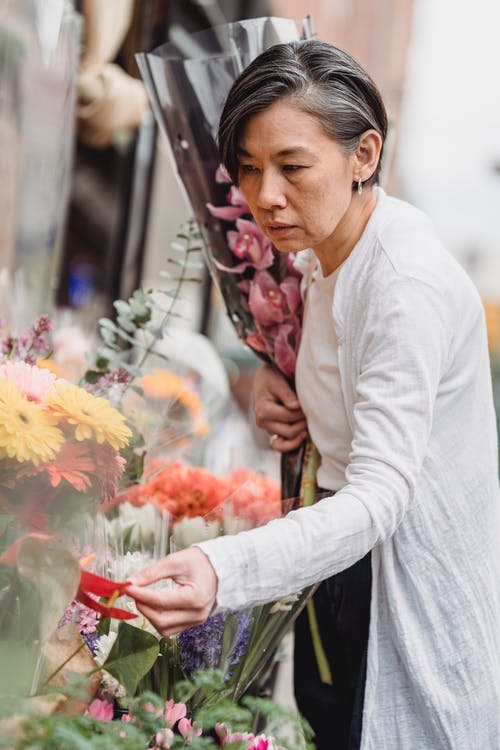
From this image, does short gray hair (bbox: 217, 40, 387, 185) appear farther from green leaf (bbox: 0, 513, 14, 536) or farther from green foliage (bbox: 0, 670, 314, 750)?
green foliage (bbox: 0, 670, 314, 750)

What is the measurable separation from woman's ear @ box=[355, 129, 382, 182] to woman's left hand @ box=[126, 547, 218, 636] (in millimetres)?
697

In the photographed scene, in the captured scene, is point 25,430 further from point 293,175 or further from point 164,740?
point 293,175

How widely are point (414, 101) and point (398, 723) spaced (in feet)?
44.2

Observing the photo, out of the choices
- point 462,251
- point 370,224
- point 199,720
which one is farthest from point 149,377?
point 462,251

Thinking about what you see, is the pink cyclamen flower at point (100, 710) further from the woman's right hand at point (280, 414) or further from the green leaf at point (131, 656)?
the woman's right hand at point (280, 414)

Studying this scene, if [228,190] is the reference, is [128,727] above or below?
below

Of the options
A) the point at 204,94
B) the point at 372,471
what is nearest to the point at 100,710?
the point at 372,471

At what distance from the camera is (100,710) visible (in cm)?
120

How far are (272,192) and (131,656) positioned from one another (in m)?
0.72

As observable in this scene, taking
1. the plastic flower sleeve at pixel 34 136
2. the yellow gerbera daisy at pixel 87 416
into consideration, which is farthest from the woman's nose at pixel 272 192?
the plastic flower sleeve at pixel 34 136

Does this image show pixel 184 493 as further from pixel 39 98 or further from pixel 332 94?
pixel 39 98

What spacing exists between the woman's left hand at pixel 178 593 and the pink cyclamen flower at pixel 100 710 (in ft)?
0.41

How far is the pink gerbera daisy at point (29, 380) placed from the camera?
130 centimetres

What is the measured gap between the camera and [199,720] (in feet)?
3.78
